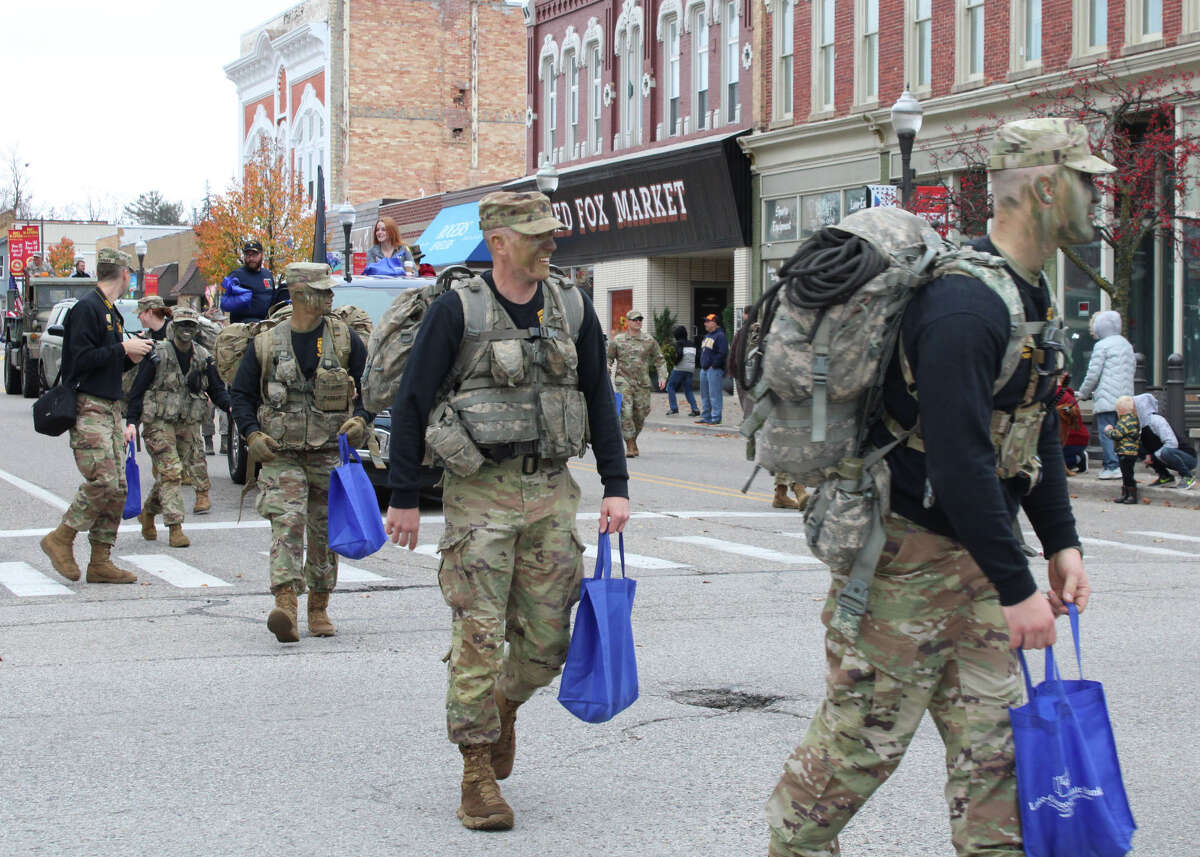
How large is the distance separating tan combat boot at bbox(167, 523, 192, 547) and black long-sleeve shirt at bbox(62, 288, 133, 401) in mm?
2633

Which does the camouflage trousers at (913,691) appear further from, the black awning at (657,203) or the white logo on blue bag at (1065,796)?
the black awning at (657,203)

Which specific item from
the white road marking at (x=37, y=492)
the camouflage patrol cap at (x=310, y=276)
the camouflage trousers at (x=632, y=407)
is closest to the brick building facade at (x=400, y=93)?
the camouflage trousers at (x=632, y=407)

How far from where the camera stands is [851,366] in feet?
11.6

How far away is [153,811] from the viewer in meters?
5.16

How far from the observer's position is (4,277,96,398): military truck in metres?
34.4

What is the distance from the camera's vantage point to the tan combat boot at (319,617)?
832 cm

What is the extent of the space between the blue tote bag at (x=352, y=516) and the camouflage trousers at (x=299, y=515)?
0.51 m

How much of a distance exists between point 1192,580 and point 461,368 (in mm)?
7042

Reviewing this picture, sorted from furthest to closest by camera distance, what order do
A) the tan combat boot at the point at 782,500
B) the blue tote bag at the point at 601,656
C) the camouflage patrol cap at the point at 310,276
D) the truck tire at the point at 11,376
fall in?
the truck tire at the point at 11,376 → the tan combat boot at the point at 782,500 → the camouflage patrol cap at the point at 310,276 → the blue tote bag at the point at 601,656

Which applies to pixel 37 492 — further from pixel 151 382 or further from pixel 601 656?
pixel 601 656

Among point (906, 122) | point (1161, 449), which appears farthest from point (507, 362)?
point (906, 122)

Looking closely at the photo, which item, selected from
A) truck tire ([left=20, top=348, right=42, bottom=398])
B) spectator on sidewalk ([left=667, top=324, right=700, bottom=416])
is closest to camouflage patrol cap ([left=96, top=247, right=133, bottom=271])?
spectator on sidewalk ([left=667, top=324, right=700, bottom=416])

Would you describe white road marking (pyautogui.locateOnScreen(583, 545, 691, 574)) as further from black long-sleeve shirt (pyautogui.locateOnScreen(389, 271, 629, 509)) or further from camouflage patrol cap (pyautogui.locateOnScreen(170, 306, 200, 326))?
black long-sleeve shirt (pyautogui.locateOnScreen(389, 271, 629, 509))

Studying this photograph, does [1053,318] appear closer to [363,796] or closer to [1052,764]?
→ [1052,764]
